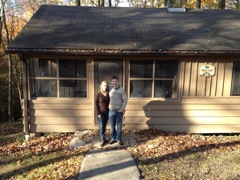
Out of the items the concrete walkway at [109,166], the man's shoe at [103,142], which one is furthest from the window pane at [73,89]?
the concrete walkway at [109,166]

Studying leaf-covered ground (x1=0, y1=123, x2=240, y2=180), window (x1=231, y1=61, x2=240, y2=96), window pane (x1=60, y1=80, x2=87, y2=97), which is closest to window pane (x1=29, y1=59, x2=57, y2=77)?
window pane (x1=60, y1=80, x2=87, y2=97)

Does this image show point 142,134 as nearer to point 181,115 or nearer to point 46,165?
point 181,115

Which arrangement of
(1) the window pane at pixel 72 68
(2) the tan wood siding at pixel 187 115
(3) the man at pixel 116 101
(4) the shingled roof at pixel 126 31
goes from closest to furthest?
(3) the man at pixel 116 101 < (4) the shingled roof at pixel 126 31 < (1) the window pane at pixel 72 68 < (2) the tan wood siding at pixel 187 115

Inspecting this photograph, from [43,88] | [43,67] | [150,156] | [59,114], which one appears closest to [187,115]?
[150,156]

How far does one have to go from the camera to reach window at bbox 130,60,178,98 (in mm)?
6477

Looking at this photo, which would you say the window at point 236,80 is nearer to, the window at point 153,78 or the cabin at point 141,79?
the cabin at point 141,79

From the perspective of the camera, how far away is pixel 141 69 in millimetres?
6492

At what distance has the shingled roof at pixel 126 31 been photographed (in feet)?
20.0

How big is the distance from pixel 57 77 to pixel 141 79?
8.04ft

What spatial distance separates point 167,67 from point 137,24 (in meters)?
2.18

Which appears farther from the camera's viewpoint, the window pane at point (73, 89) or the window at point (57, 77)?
the window pane at point (73, 89)

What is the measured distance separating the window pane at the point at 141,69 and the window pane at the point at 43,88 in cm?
230

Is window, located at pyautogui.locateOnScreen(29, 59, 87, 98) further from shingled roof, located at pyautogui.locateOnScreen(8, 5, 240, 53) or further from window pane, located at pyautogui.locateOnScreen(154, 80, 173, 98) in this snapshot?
window pane, located at pyautogui.locateOnScreen(154, 80, 173, 98)

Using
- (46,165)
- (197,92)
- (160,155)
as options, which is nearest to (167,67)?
(197,92)
